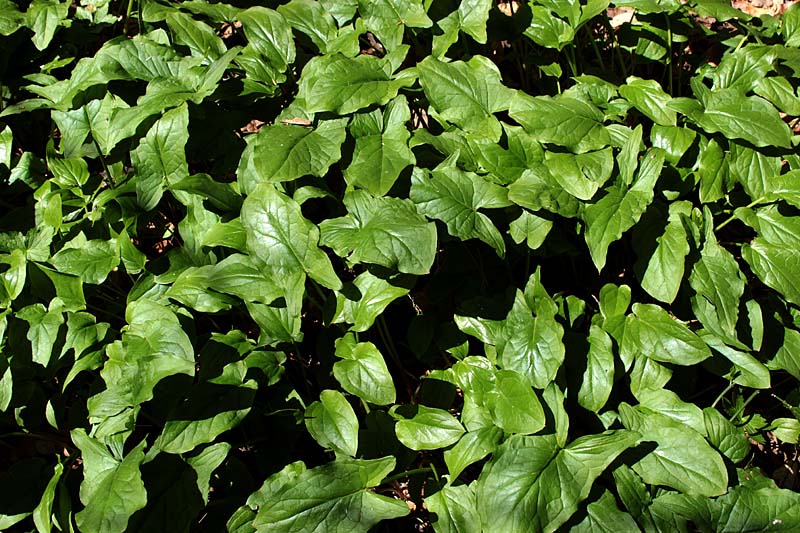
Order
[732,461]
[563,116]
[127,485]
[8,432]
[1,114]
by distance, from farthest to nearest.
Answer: [1,114]
[8,432]
[563,116]
[732,461]
[127,485]

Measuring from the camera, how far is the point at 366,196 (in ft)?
8.41

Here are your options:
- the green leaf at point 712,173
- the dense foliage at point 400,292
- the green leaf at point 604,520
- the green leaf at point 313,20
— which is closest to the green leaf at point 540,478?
the dense foliage at point 400,292

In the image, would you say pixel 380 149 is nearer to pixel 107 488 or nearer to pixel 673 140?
pixel 673 140

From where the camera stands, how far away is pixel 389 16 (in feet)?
10.2

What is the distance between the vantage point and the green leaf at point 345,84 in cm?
271

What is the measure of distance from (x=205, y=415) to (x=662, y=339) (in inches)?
59.3

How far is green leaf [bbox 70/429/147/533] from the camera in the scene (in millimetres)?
2219

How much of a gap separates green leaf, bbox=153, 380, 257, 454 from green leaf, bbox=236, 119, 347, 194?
696 mm

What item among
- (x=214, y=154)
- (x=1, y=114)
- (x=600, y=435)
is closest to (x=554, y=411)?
(x=600, y=435)

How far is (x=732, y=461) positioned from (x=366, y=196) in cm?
150

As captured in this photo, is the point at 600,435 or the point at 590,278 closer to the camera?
the point at 600,435

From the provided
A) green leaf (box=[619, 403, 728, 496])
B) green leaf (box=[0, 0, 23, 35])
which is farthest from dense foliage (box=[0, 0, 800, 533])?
green leaf (box=[0, 0, 23, 35])

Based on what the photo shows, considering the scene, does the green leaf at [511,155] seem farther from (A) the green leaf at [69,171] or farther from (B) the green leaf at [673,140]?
(A) the green leaf at [69,171]

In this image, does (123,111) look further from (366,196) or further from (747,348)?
(747,348)
